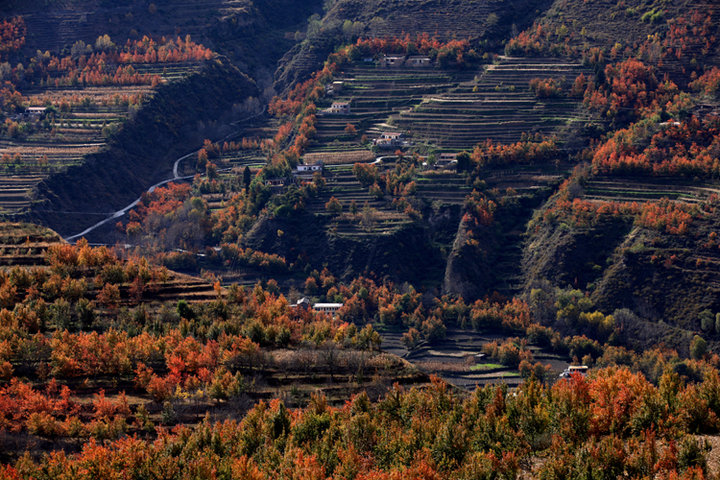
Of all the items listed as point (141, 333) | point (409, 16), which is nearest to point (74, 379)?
point (141, 333)

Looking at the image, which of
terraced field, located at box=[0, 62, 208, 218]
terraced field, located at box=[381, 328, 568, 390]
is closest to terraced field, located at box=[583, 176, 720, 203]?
terraced field, located at box=[381, 328, 568, 390]

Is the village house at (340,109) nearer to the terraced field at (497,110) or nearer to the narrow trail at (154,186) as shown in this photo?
the terraced field at (497,110)

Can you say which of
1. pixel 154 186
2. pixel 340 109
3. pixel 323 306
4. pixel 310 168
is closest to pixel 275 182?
pixel 310 168

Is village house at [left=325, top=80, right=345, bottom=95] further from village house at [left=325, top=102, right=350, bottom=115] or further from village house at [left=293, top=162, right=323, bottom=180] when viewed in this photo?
village house at [left=293, top=162, right=323, bottom=180]

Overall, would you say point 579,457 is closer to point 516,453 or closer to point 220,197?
point 516,453

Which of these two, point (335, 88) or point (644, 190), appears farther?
point (335, 88)

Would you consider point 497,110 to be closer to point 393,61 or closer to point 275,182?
point 393,61

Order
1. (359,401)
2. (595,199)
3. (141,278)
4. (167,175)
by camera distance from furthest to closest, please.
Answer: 1. (167,175)
2. (595,199)
3. (141,278)
4. (359,401)
